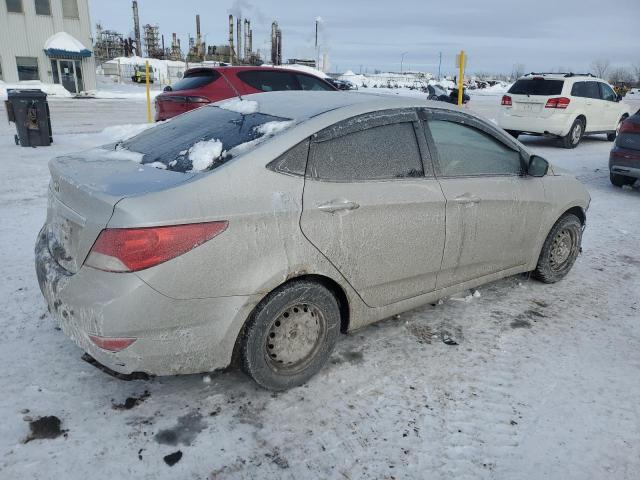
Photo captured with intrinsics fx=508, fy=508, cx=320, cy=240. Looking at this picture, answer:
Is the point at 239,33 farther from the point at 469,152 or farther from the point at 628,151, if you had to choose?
the point at 469,152

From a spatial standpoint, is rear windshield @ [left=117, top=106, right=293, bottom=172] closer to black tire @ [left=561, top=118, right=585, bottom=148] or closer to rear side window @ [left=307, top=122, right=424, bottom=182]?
rear side window @ [left=307, top=122, right=424, bottom=182]

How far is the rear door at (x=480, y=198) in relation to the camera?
3.38 meters

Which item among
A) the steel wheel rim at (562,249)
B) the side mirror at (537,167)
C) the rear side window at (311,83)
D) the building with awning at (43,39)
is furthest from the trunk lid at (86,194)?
the building with awning at (43,39)

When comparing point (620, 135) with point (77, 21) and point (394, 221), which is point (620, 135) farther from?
point (77, 21)

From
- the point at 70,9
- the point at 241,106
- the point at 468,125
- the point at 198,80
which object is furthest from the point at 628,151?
the point at 70,9

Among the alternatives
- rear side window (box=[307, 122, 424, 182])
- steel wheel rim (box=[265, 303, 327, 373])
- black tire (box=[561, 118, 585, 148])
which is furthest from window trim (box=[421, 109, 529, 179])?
black tire (box=[561, 118, 585, 148])

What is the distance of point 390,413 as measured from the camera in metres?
2.72

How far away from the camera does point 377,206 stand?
295 centimetres

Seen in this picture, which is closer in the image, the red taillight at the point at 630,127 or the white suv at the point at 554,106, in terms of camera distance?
the red taillight at the point at 630,127

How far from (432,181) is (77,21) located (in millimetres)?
32448

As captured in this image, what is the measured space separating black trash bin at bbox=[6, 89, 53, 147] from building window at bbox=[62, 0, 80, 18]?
23.0 metres

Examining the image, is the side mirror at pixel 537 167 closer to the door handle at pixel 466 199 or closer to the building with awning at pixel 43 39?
the door handle at pixel 466 199

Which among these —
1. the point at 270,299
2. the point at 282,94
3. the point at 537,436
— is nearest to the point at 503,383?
the point at 537,436

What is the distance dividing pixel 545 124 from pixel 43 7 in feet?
93.3
